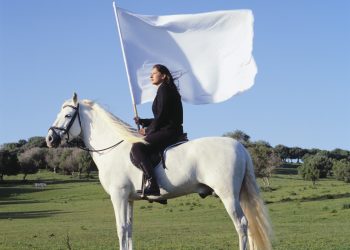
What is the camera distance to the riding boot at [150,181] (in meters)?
9.43

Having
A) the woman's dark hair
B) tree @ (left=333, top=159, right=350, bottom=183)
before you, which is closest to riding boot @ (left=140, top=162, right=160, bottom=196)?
the woman's dark hair

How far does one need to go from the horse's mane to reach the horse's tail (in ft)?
6.47

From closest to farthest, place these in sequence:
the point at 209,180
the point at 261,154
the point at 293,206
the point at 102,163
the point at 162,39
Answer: the point at 209,180
the point at 102,163
the point at 162,39
the point at 293,206
the point at 261,154

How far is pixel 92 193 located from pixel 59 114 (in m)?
68.4

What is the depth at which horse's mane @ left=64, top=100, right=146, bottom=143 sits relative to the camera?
9.91 meters

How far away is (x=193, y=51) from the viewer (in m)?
11.2

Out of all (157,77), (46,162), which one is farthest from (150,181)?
(46,162)

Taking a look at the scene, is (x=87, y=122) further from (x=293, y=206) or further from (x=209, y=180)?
(x=293, y=206)

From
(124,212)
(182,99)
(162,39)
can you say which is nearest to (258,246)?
(124,212)

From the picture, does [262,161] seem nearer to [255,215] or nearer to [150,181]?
[255,215]

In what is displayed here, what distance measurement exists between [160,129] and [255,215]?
86.1 inches

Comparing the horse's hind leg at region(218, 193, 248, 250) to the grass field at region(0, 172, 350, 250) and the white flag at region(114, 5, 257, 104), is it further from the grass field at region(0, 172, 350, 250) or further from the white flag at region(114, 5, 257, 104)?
the white flag at region(114, 5, 257, 104)

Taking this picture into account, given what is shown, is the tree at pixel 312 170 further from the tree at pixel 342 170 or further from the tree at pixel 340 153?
the tree at pixel 340 153

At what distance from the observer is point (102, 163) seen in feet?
33.1
